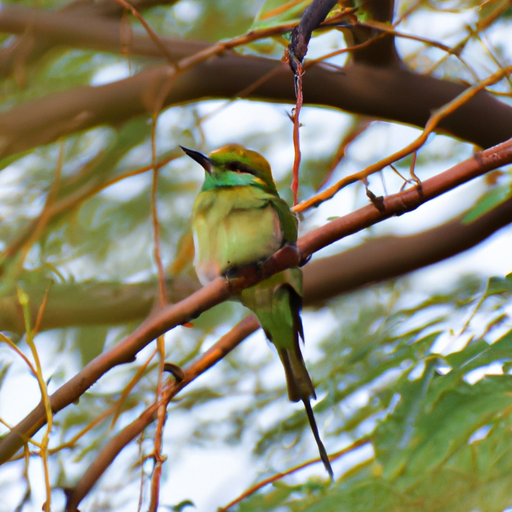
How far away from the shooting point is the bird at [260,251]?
164 centimetres

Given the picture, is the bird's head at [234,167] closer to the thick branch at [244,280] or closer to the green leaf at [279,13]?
the green leaf at [279,13]

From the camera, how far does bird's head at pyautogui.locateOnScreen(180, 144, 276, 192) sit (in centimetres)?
190

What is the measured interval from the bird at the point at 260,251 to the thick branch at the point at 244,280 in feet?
1.23

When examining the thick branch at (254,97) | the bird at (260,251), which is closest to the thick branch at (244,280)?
the bird at (260,251)

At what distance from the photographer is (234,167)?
1950 mm

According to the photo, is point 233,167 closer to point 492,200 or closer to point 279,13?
point 279,13

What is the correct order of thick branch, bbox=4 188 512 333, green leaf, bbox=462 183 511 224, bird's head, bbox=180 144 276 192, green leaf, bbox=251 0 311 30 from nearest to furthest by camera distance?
green leaf, bbox=462 183 511 224 → green leaf, bbox=251 0 311 30 → bird's head, bbox=180 144 276 192 → thick branch, bbox=4 188 512 333

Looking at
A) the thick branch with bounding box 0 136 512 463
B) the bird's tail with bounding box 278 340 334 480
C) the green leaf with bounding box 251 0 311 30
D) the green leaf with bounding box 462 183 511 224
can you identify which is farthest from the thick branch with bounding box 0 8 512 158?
the thick branch with bounding box 0 136 512 463

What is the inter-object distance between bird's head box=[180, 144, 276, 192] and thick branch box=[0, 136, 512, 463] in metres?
0.65

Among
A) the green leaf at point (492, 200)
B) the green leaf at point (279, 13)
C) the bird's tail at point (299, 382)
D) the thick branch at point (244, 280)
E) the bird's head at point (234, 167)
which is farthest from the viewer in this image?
the bird's head at point (234, 167)

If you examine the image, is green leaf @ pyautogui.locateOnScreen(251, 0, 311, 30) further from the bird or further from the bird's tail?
the bird's tail

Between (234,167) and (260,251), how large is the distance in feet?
1.26

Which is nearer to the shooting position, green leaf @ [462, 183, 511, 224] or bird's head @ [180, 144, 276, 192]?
green leaf @ [462, 183, 511, 224]

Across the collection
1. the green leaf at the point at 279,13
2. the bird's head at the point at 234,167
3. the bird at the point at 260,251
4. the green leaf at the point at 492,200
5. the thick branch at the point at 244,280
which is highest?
the green leaf at the point at 279,13
